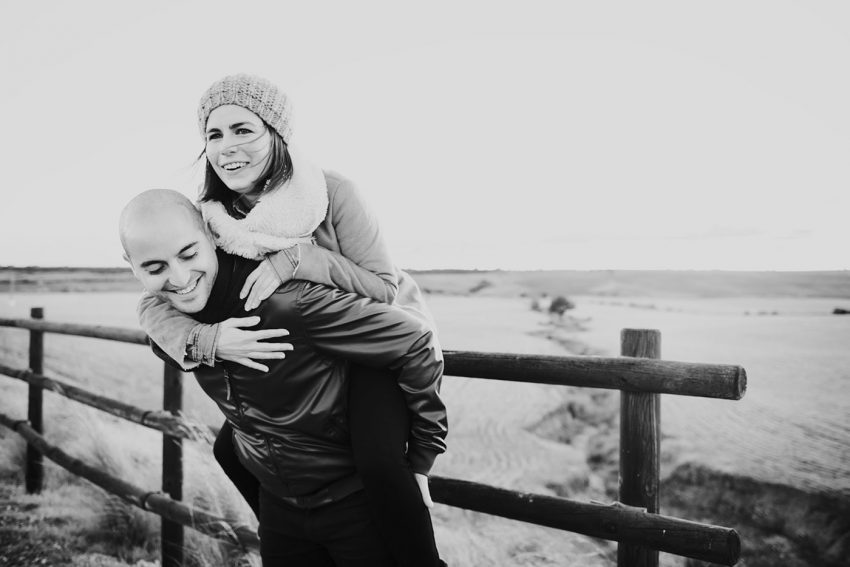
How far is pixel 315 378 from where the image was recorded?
140 cm

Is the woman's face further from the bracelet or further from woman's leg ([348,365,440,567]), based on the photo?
woman's leg ([348,365,440,567])

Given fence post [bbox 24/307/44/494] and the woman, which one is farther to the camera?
fence post [bbox 24/307/44/494]

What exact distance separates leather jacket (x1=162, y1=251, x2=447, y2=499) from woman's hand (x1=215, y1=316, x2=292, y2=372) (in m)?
0.03

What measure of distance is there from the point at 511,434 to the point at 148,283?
27.3ft

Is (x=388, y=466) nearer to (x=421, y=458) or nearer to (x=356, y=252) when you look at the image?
(x=421, y=458)

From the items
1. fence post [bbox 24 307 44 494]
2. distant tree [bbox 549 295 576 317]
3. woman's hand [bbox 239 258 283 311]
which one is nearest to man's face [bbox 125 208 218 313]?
woman's hand [bbox 239 258 283 311]

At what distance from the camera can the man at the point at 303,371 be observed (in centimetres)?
134

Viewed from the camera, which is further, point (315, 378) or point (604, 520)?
point (604, 520)

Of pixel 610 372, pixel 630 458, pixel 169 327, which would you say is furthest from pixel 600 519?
pixel 169 327

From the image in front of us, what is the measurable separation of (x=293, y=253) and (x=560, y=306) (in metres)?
14.1

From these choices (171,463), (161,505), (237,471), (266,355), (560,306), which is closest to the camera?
(266,355)

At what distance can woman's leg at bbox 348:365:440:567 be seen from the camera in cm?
137

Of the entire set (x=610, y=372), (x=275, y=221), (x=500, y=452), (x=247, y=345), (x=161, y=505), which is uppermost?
(x=275, y=221)

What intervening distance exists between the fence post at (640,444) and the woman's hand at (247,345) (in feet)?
3.40
